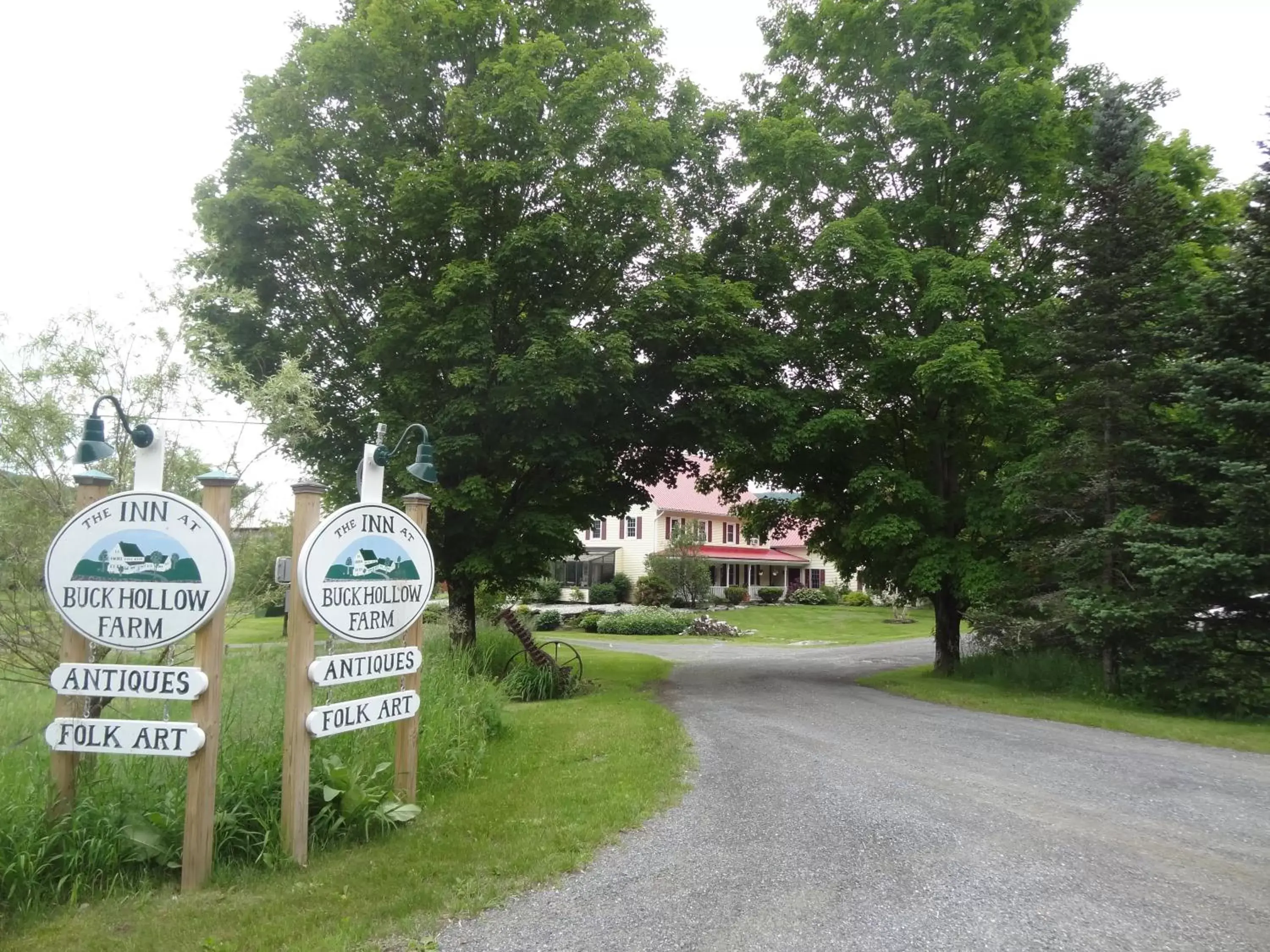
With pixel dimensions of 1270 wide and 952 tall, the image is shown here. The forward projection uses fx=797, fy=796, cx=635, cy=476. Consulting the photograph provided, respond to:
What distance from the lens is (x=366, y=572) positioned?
18.2ft

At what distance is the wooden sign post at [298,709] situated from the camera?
4.87 metres

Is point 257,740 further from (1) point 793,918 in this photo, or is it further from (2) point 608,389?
(2) point 608,389

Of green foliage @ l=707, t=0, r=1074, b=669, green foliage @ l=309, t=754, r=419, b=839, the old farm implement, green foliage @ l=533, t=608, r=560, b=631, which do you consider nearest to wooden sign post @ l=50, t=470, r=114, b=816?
green foliage @ l=309, t=754, r=419, b=839

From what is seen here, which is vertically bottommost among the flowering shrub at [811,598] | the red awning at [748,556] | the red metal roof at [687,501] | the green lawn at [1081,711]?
the flowering shrub at [811,598]

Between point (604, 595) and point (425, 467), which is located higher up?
point (425, 467)

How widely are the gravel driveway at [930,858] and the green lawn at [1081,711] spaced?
0.83m

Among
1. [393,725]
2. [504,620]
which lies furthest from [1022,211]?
[393,725]

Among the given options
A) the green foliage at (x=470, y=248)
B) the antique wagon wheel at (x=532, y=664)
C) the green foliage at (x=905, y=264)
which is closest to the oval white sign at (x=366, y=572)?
the green foliage at (x=470, y=248)

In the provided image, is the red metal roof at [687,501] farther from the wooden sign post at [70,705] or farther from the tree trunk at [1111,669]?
the wooden sign post at [70,705]

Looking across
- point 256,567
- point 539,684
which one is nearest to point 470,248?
point 539,684

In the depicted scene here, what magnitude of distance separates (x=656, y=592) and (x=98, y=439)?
33188 mm

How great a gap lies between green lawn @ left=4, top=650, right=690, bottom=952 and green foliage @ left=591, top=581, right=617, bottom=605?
102 feet

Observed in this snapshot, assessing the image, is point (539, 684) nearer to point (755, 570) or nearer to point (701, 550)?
point (701, 550)

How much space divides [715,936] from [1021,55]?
55.9ft
